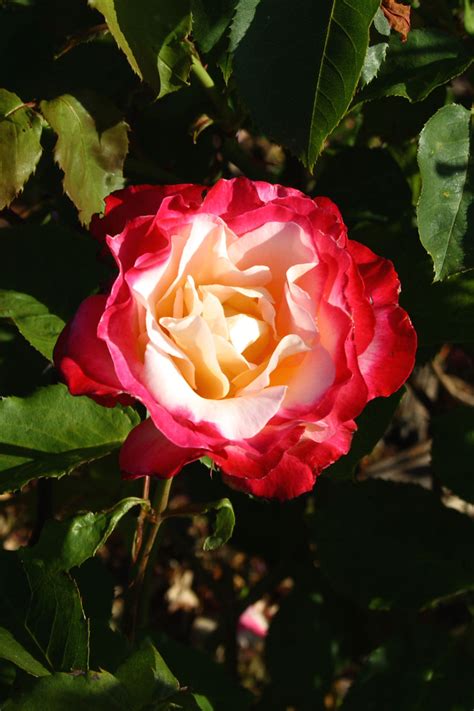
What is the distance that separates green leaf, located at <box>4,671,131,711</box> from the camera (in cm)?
77

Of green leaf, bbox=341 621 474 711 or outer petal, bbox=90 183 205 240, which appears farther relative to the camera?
green leaf, bbox=341 621 474 711

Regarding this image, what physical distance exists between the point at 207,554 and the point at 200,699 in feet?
4.21

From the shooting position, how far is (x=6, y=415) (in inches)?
38.4

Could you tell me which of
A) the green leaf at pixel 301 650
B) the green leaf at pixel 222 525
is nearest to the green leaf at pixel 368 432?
the green leaf at pixel 222 525

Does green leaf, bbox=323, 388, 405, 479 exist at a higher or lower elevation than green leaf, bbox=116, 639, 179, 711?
higher

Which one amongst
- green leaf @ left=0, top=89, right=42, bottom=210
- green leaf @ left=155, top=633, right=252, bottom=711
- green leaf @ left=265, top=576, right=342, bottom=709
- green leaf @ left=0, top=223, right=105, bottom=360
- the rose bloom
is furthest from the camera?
green leaf @ left=265, top=576, right=342, bottom=709

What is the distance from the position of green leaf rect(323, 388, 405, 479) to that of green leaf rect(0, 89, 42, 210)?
448 millimetres

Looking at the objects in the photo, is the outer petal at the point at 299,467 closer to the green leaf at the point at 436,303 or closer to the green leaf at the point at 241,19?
the green leaf at the point at 436,303

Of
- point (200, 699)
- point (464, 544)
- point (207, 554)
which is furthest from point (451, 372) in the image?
point (200, 699)

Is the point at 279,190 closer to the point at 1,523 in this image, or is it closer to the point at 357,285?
the point at 357,285

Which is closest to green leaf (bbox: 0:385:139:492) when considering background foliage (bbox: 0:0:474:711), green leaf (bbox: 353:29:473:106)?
background foliage (bbox: 0:0:474:711)

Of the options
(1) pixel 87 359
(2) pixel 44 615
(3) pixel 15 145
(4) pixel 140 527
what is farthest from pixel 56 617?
(3) pixel 15 145

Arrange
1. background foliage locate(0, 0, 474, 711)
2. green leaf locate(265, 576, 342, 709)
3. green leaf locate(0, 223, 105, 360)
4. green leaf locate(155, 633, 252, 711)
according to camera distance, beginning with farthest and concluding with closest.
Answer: green leaf locate(265, 576, 342, 709) → green leaf locate(155, 633, 252, 711) → green leaf locate(0, 223, 105, 360) → background foliage locate(0, 0, 474, 711)

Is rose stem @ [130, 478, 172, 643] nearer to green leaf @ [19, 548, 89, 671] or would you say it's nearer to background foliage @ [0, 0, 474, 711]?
background foliage @ [0, 0, 474, 711]
